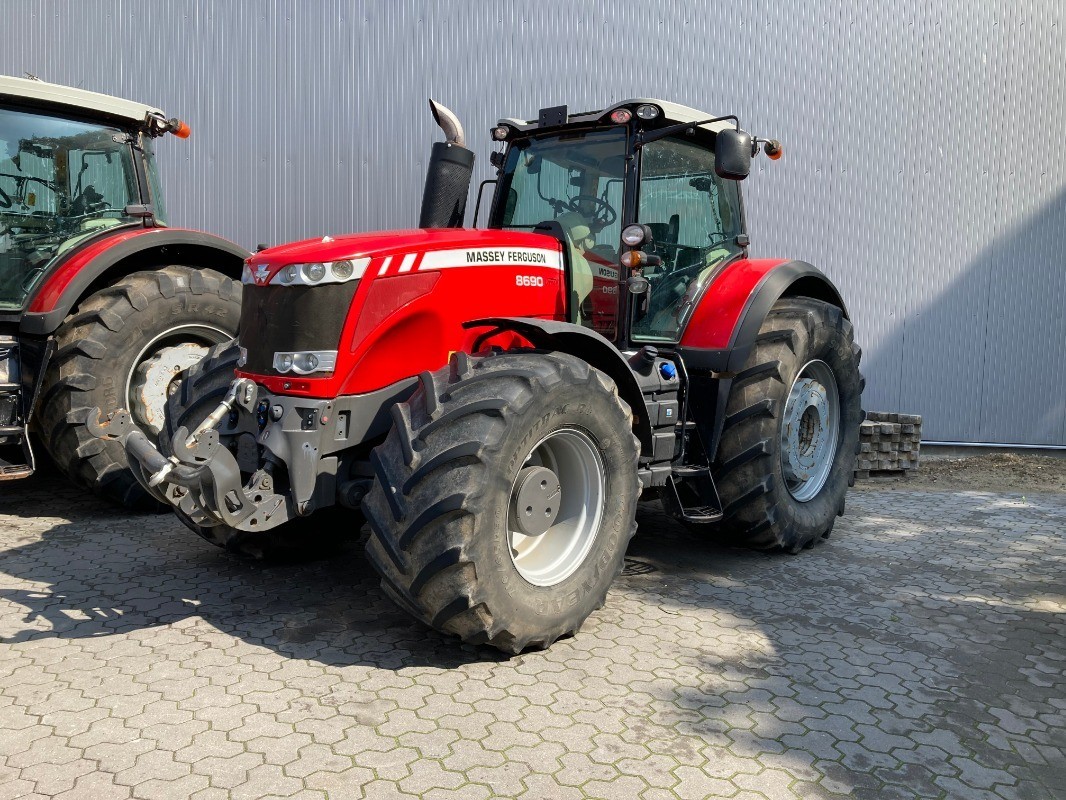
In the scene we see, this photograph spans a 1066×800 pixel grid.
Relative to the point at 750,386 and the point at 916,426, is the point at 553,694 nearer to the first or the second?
the point at 750,386

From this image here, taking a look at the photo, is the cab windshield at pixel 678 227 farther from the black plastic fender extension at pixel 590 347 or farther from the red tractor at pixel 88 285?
the red tractor at pixel 88 285

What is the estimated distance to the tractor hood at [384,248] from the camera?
350cm

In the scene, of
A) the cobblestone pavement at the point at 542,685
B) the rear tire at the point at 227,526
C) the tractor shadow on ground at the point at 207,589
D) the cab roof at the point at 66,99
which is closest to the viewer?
the cobblestone pavement at the point at 542,685

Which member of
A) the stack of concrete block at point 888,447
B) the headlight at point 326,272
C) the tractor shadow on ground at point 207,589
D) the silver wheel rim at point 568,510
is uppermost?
the headlight at point 326,272

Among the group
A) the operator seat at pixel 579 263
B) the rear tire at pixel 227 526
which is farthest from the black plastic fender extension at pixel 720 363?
the rear tire at pixel 227 526

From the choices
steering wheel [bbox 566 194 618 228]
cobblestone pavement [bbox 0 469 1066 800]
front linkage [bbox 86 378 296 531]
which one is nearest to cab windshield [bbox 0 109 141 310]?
cobblestone pavement [bbox 0 469 1066 800]

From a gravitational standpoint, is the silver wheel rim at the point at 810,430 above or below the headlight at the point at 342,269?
below

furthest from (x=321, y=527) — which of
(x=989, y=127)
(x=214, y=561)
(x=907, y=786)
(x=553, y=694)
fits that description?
(x=989, y=127)

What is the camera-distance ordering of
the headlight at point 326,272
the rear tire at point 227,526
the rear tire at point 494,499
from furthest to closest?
the rear tire at point 227,526
the headlight at point 326,272
the rear tire at point 494,499

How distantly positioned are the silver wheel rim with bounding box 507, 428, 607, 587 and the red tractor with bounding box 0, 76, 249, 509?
2995mm

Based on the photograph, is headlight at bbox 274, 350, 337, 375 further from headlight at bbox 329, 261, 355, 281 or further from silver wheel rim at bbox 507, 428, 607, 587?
silver wheel rim at bbox 507, 428, 607, 587

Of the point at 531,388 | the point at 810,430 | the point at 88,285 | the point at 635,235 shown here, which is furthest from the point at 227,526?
the point at 810,430

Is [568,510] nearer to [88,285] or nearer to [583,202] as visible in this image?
[583,202]

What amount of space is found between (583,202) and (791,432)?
1.78 metres
